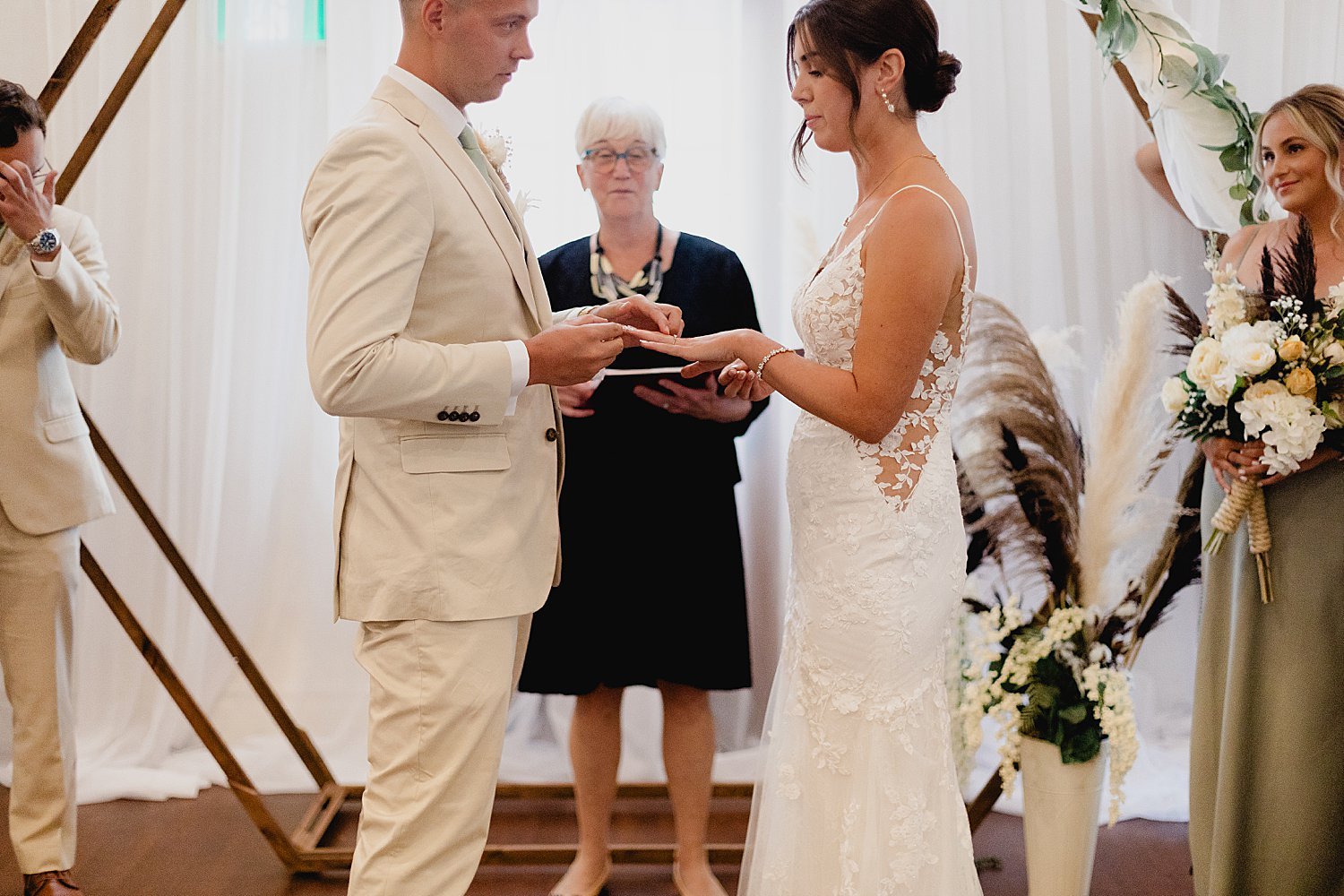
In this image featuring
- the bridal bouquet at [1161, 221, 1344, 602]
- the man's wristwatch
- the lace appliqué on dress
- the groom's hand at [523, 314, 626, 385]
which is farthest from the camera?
the man's wristwatch

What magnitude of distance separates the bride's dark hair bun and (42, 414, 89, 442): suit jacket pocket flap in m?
2.02

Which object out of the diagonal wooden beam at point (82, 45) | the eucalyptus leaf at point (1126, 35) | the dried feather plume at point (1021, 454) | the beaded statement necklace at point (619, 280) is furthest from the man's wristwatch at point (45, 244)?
the eucalyptus leaf at point (1126, 35)

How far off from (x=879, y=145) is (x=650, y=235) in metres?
1.06

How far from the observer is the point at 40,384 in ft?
9.45

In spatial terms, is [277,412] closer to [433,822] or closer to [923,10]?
[433,822]

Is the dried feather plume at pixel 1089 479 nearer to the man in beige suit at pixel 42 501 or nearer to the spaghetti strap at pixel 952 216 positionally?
the spaghetti strap at pixel 952 216

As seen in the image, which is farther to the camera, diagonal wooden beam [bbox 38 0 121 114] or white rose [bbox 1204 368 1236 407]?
diagonal wooden beam [bbox 38 0 121 114]

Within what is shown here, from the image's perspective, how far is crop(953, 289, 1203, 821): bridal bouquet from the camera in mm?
2795

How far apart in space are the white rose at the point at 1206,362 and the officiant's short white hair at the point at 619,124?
4.45 feet

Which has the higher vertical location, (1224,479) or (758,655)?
(1224,479)

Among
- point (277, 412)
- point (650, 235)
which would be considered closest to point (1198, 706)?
point (650, 235)

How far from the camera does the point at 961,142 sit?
3.67 m

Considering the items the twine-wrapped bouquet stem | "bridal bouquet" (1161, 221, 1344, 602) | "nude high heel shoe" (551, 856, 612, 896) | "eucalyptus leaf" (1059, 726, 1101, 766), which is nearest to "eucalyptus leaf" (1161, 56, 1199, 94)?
"bridal bouquet" (1161, 221, 1344, 602)

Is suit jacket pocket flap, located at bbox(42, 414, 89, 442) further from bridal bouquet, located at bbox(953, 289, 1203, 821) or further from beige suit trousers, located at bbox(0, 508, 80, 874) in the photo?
bridal bouquet, located at bbox(953, 289, 1203, 821)
